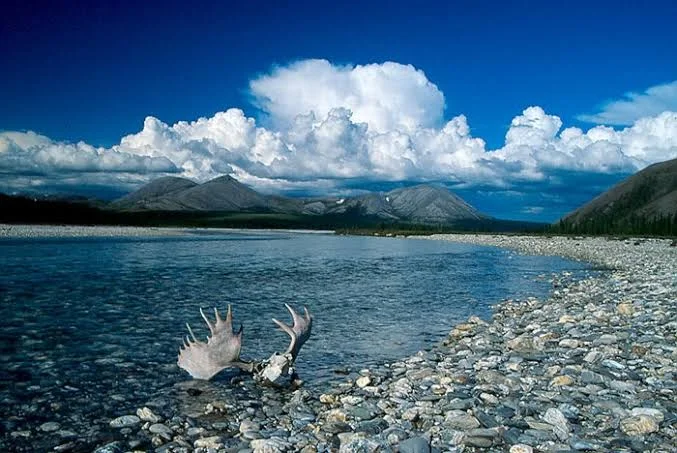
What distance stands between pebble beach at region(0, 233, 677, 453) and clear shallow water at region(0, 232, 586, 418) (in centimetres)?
119

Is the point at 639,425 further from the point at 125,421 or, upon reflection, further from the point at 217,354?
the point at 217,354

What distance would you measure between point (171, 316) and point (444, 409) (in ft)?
45.4

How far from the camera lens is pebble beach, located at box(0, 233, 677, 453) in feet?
24.0

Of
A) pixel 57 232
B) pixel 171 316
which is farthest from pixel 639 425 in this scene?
pixel 57 232

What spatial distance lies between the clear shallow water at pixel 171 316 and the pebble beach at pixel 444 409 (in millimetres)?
1185

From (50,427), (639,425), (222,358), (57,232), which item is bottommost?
(50,427)

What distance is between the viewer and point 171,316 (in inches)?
784

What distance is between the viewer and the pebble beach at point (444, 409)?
7.32 meters

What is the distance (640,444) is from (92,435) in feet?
26.9

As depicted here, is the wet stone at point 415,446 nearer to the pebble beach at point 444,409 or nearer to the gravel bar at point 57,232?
the pebble beach at point 444,409

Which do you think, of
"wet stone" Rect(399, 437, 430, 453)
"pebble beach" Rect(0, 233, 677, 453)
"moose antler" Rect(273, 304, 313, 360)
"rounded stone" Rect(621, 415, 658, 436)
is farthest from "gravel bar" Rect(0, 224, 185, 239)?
"rounded stone" Rect(621, 415, 658, 436)

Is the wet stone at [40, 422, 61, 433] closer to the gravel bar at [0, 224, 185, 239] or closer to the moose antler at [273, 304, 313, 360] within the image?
the moose antler at [273, 304, 313, 360]

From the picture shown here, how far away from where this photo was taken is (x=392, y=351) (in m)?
15.1

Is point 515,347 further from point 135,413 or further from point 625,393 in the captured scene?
point 135,413
